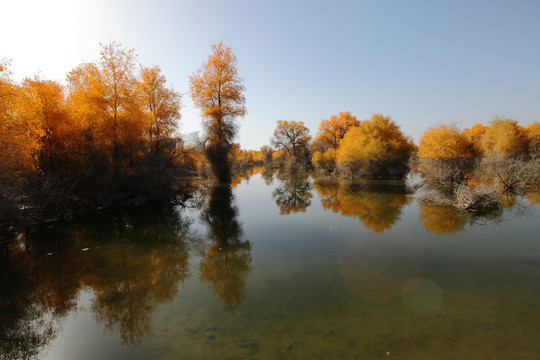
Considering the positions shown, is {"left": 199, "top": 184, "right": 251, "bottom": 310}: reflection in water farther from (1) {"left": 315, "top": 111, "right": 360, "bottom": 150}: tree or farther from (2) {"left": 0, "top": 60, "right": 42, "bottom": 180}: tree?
(1) {"left": 315, "top": 111, "right": 360, "bottom": 150}: tree

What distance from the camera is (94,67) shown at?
582 inches

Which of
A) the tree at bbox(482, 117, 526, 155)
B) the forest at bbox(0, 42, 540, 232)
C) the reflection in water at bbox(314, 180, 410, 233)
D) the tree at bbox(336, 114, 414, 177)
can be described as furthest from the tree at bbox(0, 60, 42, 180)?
the tree at bbox(482, 117, 526, 155)

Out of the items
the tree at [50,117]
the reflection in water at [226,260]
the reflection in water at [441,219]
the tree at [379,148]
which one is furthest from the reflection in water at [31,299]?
the tree at [379,148]

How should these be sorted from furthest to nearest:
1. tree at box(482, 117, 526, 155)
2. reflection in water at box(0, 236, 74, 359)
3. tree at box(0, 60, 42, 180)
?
tree at box(482, 117, 526, 155)
tree at box(0, 60, 42, 180)
reflection in water at box(0, 236, 74, 359)

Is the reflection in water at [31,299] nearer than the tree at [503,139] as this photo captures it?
Yes

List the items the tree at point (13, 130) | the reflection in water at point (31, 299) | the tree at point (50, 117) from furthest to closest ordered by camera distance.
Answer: the tree at point (50, 117) < the tree at point (13, 130) < the reflection in water at point (31, 299)

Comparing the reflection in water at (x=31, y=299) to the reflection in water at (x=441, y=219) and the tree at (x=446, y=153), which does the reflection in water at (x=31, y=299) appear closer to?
the reflection in water at (x=441, y=219)

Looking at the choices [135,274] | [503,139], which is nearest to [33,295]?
[135,274]

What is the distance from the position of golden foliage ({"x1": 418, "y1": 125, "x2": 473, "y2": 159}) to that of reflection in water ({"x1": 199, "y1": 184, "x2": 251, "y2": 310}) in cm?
2082

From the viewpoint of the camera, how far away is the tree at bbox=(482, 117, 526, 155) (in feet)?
99.6

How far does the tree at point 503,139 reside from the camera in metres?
30.3

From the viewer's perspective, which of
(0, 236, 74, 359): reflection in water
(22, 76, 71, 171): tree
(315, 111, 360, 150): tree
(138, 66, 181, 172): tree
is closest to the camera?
(0, 236, 74, 359): reflection in water

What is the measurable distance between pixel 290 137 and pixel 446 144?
30.9m

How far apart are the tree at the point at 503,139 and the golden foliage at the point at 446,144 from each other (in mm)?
8614
